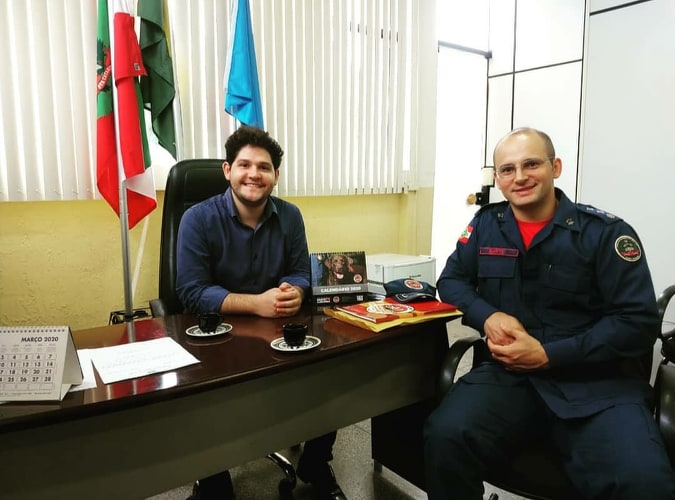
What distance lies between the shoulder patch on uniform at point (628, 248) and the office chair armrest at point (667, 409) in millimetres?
328

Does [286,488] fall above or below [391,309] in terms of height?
below

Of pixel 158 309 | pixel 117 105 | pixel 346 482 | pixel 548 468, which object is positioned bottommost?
pixel 346 482

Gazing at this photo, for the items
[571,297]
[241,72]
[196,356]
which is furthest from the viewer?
[241,72]

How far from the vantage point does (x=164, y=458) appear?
1.03 metres

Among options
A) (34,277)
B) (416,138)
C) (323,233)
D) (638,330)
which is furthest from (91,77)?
(638,330)

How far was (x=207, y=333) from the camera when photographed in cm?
127

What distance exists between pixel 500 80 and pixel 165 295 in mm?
3726

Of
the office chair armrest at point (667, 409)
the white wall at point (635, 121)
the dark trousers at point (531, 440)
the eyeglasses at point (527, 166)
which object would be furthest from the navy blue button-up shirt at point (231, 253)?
the white wall at point (635, 121)

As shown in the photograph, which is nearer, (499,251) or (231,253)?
(499,251)

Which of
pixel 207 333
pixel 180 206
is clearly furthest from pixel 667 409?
pixel 180 206

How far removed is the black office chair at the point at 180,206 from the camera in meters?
1.79

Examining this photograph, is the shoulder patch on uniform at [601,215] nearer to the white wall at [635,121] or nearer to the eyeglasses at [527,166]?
the eyeglasses at [527,166]

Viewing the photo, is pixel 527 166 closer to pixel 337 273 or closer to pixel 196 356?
pixel 337 273

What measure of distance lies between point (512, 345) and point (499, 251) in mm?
323
